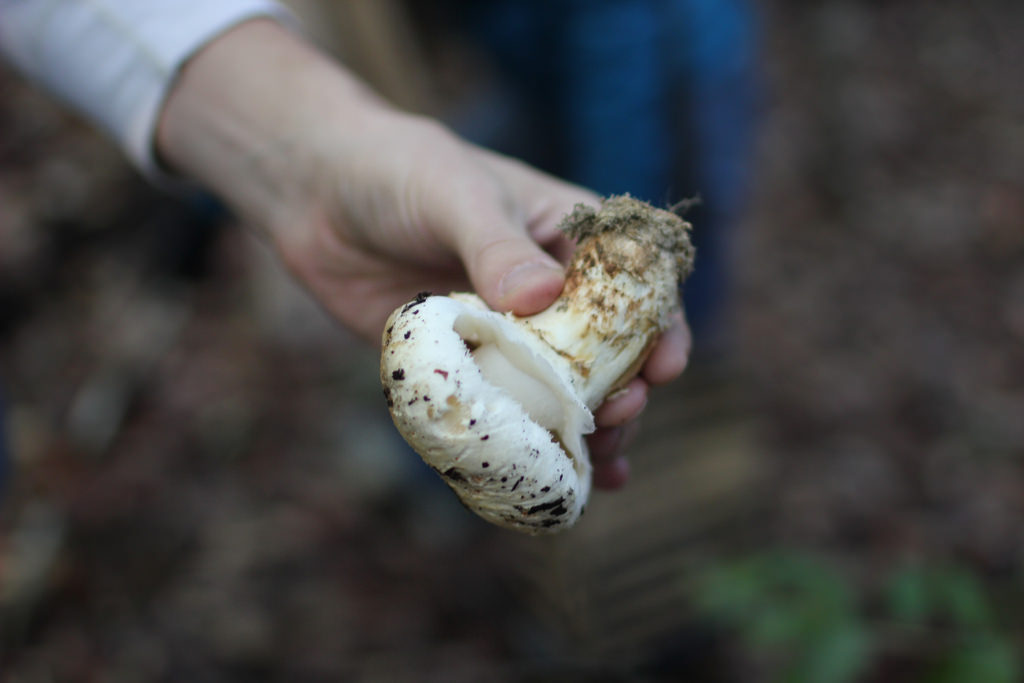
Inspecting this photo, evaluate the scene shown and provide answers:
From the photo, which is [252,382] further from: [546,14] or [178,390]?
[546,14]

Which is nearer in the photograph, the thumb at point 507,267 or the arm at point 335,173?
the thumb at point 507,267

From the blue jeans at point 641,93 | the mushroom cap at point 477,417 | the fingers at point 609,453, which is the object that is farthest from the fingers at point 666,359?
the blue jeans at point 641,93

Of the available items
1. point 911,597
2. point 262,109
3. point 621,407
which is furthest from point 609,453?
point 262,109

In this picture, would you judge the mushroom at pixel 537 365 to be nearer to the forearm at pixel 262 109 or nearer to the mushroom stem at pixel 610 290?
the mushroom stem at pixel 610 290

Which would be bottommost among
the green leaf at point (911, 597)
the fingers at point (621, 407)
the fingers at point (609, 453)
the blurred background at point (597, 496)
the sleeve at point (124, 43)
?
the blurred background at point (597, 496)

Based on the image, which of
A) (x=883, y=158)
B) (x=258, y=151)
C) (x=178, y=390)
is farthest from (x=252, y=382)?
(x=883, y=158)

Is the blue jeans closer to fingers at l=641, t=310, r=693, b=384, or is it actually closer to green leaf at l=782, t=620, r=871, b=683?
fingers at l=641, t=310, r=693, b=384

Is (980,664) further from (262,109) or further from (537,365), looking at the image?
(262,109)
